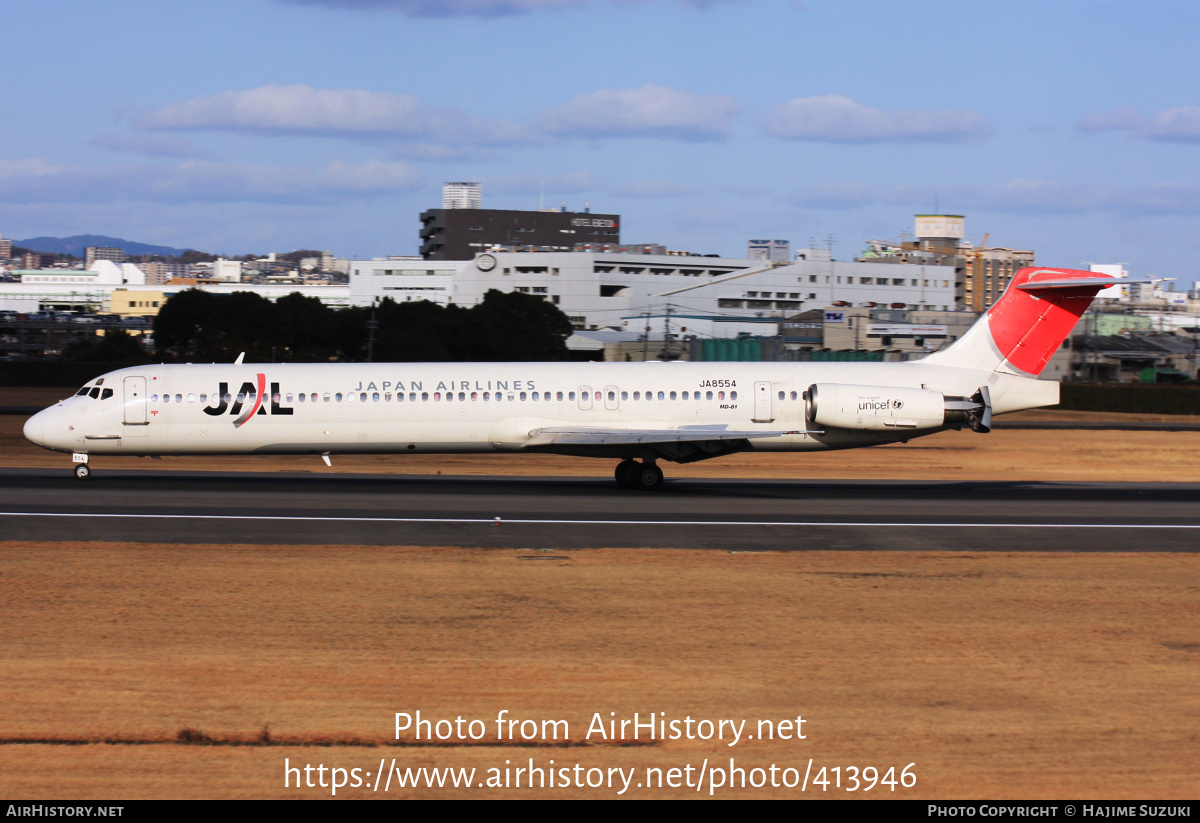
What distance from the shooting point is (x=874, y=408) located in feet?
86.0

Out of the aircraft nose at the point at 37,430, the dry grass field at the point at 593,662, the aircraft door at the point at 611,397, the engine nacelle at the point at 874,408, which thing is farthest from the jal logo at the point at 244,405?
the engine nacelle at the point at 874,408

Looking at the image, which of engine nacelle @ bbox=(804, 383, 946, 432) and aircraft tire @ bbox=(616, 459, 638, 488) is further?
aircraft tire @ bbox=(616, 459, 638, 488)

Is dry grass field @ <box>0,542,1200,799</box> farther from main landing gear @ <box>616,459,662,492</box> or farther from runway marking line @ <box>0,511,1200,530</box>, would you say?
main landing gear @ <box>616,459,662,492</box>

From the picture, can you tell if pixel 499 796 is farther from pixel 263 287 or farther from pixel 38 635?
pixel 263 287

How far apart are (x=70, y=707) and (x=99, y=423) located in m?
17.3

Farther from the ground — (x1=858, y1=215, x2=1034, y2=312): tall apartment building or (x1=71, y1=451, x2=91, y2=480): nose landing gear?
(x1=858, y1=215, x2=1034, y2=312): tall apartment building

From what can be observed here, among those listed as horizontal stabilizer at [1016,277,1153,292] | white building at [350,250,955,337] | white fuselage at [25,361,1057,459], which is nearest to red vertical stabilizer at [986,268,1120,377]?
horizontal stabilizer at [1016,277,1153,292]

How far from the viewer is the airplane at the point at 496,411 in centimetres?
2633

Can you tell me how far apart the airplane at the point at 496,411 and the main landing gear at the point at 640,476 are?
0.03 m

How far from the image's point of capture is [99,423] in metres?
26.4

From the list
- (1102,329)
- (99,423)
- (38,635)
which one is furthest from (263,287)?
(38,635)

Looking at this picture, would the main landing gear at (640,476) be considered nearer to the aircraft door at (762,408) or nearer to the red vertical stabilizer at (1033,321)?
the aircraft door at (762,408)

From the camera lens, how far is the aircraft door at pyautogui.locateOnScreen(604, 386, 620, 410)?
88.1 feet

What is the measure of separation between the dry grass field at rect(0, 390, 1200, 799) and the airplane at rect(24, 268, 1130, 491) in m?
7.94
